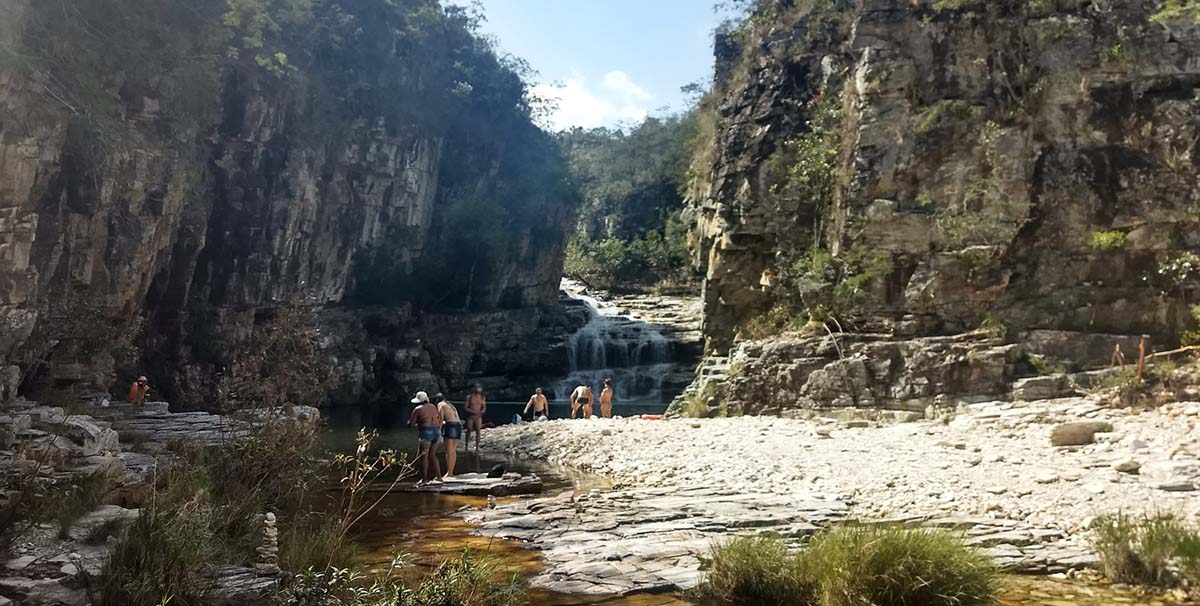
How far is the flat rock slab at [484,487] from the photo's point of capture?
1024 centimetres

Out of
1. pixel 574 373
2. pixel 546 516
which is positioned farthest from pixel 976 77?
pixel 574 373

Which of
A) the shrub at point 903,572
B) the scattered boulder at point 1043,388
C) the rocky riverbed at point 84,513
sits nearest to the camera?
the rocky riverbed at point 84,513

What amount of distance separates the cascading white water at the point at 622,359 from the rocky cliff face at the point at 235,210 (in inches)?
204

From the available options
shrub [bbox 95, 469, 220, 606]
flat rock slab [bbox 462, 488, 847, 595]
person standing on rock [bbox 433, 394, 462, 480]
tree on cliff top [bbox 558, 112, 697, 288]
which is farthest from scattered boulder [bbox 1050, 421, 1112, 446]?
tree on cliff top [bbox 558, 112, 697, 288]

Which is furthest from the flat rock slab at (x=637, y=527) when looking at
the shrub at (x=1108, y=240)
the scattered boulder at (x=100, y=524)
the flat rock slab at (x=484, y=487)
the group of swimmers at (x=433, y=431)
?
the shrub at (x=1108, y=240)

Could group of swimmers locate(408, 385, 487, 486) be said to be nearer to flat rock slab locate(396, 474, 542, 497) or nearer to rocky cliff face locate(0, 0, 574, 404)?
flat rock slab locate(396, 474, 542, 497)

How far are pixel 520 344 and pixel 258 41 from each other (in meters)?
22.4

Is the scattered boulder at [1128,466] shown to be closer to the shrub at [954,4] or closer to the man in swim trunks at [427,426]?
the man in swim trunks at [427,426]

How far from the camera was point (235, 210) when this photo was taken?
28406 mm

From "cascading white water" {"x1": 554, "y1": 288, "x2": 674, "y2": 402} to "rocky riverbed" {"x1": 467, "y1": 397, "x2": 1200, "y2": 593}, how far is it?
18901mm

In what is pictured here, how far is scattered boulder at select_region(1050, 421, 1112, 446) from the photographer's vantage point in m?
9.62

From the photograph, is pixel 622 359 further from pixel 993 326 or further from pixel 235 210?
pixel 993 326

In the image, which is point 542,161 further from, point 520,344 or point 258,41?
point 258,41

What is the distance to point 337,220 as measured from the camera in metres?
32.3
